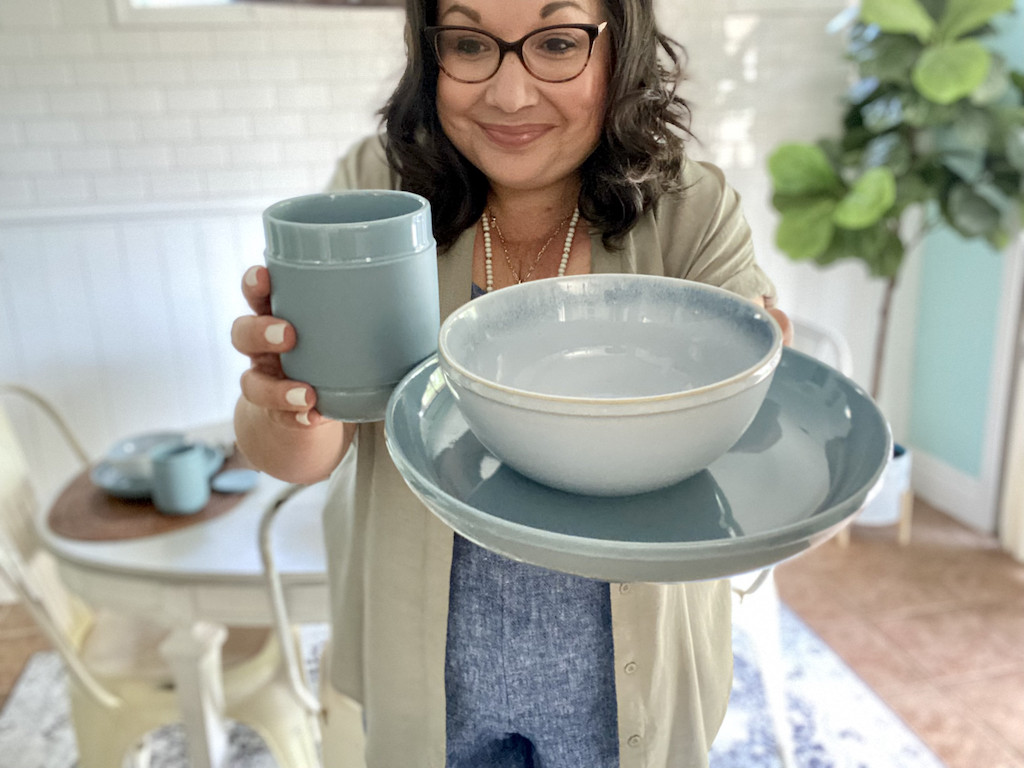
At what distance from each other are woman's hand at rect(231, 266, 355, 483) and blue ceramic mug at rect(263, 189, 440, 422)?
1cm

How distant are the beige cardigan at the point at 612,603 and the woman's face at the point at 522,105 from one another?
3.9 inches

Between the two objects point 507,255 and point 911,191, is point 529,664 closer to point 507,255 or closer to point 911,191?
point 507,255

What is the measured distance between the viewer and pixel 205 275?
2.53m

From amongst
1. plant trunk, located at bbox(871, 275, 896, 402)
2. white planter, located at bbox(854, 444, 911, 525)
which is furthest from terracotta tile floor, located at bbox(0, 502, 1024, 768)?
plant trunk, located at bbox(871, 275, 896, 402)

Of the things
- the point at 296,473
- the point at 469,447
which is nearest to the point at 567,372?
the point at 469,447

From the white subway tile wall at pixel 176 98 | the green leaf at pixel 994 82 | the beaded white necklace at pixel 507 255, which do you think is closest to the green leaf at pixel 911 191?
the green leaf at pixel 994 82

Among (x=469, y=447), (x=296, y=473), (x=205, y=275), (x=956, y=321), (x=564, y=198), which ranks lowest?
(x=956, y=321)

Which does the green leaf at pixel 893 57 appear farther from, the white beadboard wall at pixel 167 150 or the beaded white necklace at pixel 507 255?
the beaded white necklace at pixel 507 255

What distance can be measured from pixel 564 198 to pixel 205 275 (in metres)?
1.91

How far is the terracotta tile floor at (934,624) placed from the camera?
204 cm

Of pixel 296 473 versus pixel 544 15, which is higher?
pixel 544 15

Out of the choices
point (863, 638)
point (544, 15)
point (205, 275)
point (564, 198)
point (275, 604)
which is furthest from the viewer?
point (205, 275)

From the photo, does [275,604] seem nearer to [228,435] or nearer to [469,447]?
[228,435]

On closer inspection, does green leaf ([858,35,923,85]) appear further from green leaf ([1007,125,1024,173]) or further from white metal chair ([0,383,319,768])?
white metal chair ([0,383,319,768])
